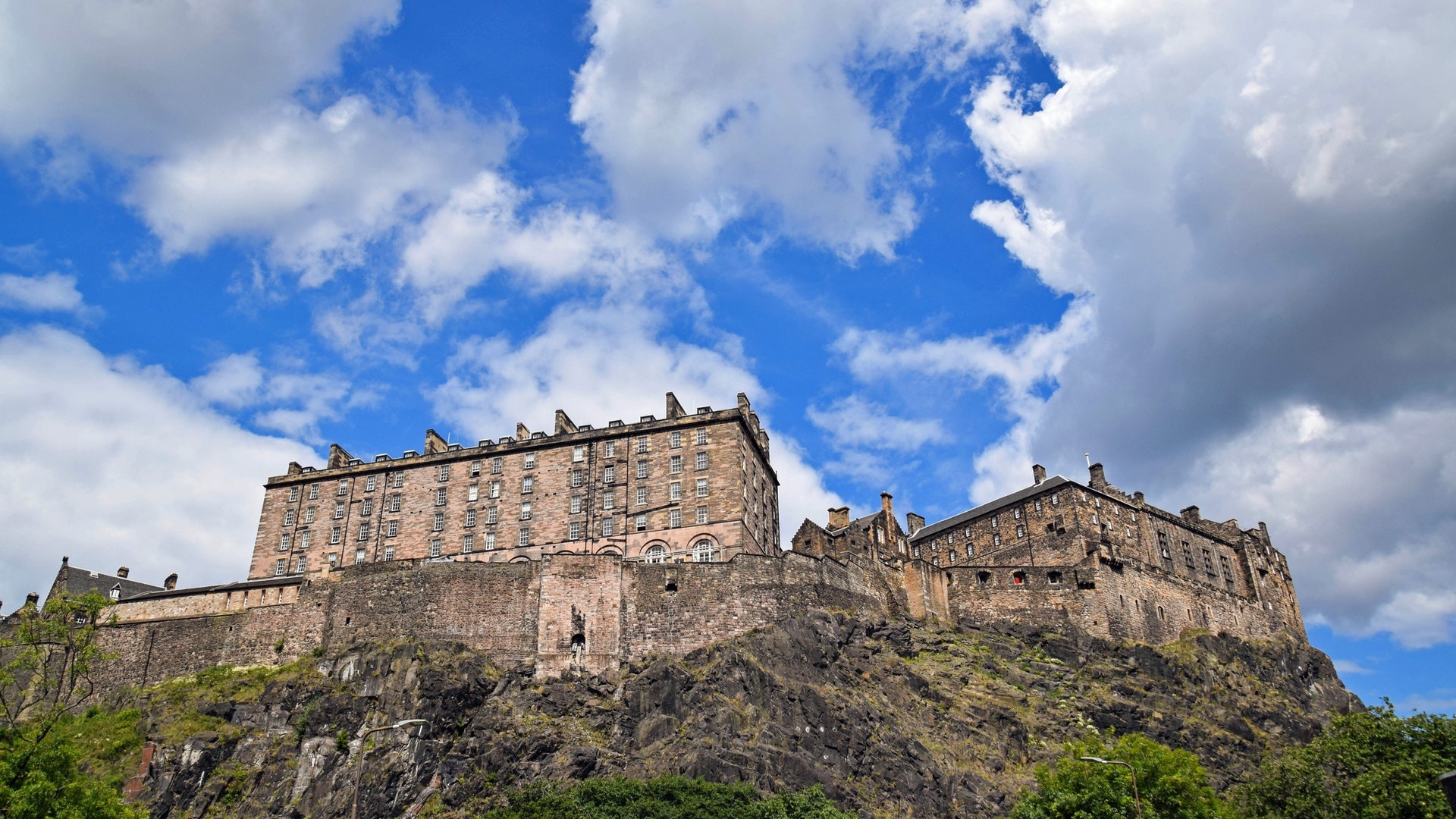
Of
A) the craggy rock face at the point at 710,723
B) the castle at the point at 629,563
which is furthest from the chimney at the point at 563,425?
the craggy rock face at the point at 710,723

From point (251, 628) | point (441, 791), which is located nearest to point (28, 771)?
point (441, 791)

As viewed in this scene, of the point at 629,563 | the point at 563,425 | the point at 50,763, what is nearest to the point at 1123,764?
the point at 629,563

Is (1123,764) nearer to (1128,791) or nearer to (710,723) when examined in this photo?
(1128,791)

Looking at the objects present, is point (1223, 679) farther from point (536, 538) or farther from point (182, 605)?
point (182, 605)

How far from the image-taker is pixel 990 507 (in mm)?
87625

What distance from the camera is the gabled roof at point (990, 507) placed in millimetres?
81750

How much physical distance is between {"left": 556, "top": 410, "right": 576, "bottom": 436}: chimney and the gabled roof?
32.7 meters

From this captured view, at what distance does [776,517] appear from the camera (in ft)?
273

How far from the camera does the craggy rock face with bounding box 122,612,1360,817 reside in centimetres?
5206

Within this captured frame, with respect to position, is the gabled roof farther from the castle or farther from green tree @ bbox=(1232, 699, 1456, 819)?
green tree @ bbox=(1232, 699, 1456, 819)

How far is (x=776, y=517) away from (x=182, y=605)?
1634 inches

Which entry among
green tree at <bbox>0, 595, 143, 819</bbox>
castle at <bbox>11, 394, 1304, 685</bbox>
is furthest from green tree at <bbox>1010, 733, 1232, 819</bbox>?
green tree at <bbox>0, 595, 143, 819</bbox>

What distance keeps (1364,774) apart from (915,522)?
4950 centimetres

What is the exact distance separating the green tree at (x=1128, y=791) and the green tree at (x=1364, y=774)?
3.83 meters
